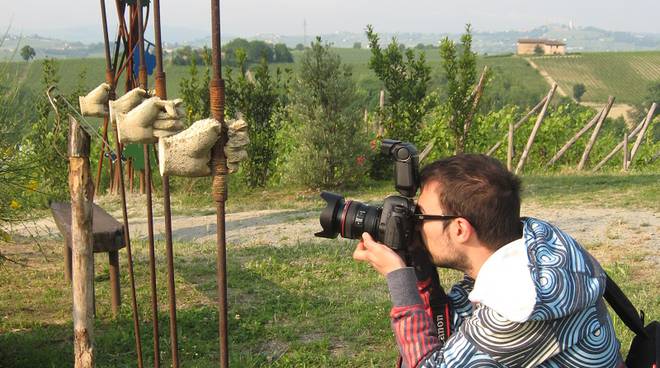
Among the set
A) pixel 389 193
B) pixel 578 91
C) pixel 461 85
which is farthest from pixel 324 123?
pixel 578 91

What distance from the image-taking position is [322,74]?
1067 centimetres

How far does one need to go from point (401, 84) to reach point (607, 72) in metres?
46.4

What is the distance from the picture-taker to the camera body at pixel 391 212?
2.05m

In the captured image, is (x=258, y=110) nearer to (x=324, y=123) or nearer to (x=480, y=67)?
(x=324, y=123)

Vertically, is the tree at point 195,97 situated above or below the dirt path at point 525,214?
above

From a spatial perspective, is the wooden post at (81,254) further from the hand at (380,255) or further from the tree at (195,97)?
the tree at (195,97)

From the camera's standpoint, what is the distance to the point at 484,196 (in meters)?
1.90

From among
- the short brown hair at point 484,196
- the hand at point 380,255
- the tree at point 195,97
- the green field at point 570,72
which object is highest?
the short brown hair at point 484,196

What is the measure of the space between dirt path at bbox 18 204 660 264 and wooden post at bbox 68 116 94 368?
10.4ft

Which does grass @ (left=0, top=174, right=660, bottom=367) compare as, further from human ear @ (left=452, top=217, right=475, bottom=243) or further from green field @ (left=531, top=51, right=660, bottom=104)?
green field @ (left=531, top=51, right=660, bottom=104)

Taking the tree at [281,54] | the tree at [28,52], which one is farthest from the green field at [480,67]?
the tree at [28,52]

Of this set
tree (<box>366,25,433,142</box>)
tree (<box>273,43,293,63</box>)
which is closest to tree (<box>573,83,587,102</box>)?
tree (<box>273,43,293,63</box>)

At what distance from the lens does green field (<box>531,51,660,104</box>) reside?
4869 centimetres

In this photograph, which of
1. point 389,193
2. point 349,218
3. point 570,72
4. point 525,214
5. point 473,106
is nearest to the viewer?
point 349,218
